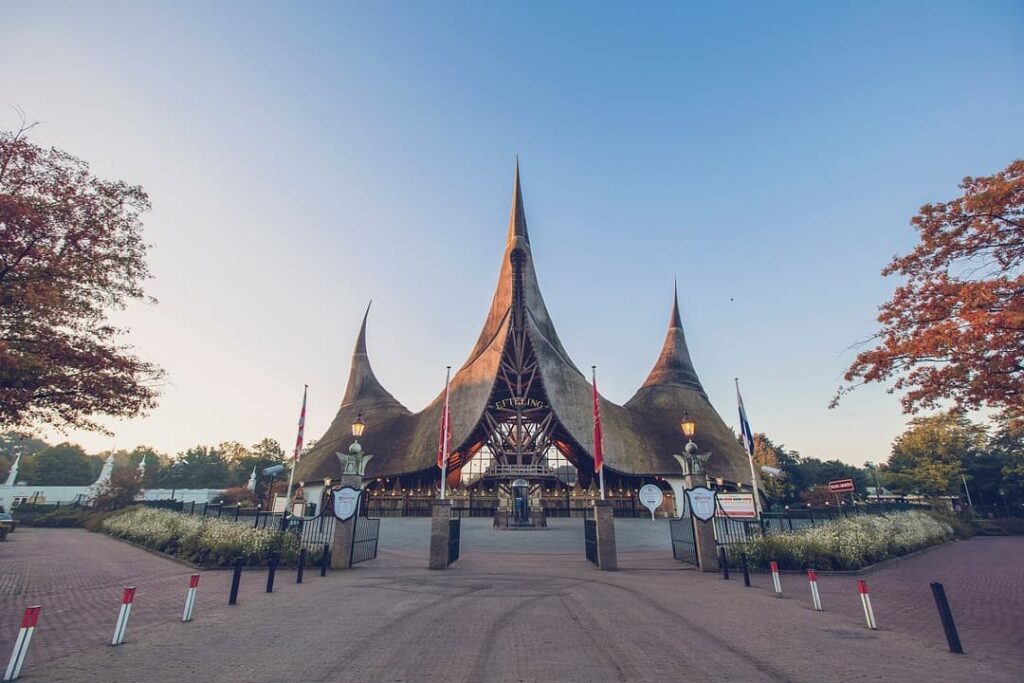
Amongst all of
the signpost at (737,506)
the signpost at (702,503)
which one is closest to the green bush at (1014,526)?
the signpost at (737,506)

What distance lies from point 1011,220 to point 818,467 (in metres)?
60.6

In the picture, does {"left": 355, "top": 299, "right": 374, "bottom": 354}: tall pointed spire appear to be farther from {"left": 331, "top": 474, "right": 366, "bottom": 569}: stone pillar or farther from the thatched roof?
{"left": 331, "top": 474, "right": 366, "bottom": 569}: stone pillar

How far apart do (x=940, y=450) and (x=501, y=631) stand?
49.7 metres

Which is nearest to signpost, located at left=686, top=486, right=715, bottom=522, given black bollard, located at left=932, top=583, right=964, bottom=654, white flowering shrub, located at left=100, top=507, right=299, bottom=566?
black bollard, located at left=932, top=583, right=964, bottom=654

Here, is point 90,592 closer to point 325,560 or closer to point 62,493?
point 325,560

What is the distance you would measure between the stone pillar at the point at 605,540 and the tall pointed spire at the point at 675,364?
42114 millimetres

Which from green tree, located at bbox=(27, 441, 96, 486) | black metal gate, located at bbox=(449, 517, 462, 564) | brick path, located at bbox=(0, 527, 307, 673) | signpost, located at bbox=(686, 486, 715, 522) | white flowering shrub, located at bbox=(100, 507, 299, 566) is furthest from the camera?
green tree, located at bbox=(27, 441, 96, 486)

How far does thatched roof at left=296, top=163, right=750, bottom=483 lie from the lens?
40.9 m

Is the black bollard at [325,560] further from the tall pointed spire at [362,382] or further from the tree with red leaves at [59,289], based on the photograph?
the tall pointed spire at [362,382]

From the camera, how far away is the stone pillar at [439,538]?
12.9m

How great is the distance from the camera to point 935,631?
22.7 ft

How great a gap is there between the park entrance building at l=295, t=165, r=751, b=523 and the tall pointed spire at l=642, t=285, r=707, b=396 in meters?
3.25

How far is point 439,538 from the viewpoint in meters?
13.0

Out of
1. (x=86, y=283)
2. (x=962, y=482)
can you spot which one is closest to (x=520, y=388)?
(x=86, y=283)
